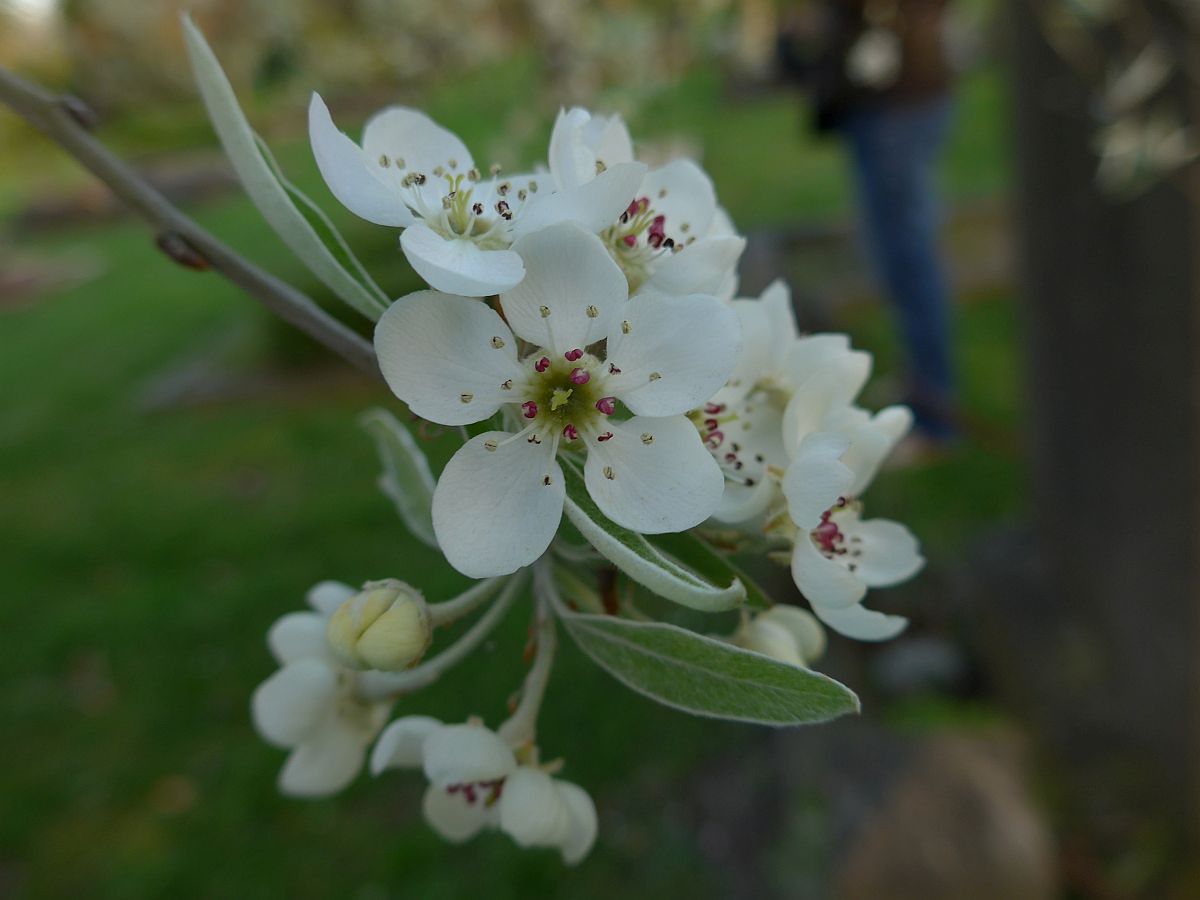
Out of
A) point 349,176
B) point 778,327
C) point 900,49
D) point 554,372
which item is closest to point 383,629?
point 554,372

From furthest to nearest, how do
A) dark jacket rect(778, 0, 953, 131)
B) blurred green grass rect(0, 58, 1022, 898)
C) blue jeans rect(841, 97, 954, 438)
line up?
1. blue jeans rect(841, 97, 954, 438)
2. dark jacket rect(778, 0, 953, 131)
3. blurred green grass rect(0, 58, 1022, 898)

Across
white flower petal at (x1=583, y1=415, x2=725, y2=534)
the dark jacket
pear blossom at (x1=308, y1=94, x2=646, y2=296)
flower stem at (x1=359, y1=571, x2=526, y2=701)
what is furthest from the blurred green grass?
the dark jacket

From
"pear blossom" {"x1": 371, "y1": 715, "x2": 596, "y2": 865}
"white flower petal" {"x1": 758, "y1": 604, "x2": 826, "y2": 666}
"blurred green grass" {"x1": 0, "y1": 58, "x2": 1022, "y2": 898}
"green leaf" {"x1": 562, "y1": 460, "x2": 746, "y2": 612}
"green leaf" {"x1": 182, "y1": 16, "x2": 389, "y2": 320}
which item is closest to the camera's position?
"green leaf" {"x1": 562, "y1": 460, "x2": 746, "y2": 612}

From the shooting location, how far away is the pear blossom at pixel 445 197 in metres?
0.70

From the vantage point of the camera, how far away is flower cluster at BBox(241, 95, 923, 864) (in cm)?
74

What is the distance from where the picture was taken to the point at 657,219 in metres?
0.92

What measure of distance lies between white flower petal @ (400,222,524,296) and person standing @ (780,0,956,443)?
341 centimetres

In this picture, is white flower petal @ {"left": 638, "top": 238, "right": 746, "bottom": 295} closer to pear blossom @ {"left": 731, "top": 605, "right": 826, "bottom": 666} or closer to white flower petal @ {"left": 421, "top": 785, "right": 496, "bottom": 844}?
pear blossom @ {"left": 731, "top": 605, "right": 826, "bottom": 666}

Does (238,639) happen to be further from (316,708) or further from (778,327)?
(778,327)

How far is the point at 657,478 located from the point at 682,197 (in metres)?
0.32

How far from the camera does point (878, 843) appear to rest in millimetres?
2438

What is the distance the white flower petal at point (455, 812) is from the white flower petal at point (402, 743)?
0.12 feet

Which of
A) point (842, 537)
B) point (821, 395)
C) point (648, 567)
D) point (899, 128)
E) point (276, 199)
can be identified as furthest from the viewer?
point (899, 128)

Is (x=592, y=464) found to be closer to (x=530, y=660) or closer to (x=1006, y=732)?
(x=530, y=660)
